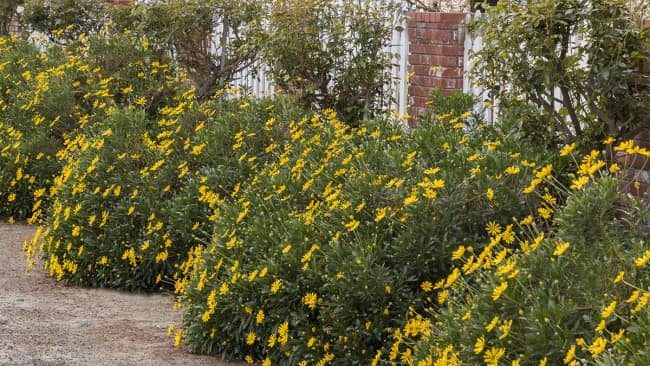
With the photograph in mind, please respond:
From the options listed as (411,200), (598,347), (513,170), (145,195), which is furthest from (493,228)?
(145,195)

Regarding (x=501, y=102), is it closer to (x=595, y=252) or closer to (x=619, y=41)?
(x=619, y=41)

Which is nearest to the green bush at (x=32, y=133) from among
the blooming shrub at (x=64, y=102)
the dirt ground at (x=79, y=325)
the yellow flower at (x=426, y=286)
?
the blooming shrub at (x=64, y=102)

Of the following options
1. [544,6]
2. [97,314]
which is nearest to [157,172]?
[97,314]

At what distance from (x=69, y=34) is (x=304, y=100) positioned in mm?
4904

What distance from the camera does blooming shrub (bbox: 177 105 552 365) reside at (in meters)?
5.24

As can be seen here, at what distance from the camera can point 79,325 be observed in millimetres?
6523

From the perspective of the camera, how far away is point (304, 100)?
333 inches

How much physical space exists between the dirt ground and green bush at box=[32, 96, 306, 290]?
0.60 feet

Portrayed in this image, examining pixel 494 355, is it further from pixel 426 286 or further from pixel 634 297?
pixel 426 286

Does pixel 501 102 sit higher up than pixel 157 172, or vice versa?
pixel 501 102

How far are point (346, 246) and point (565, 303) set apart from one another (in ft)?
4.98

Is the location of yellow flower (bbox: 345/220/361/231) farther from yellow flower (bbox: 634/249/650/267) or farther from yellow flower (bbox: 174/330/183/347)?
yellow flower (bbox: 634/249/650/267)

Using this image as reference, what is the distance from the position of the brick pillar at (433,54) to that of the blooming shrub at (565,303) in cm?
338

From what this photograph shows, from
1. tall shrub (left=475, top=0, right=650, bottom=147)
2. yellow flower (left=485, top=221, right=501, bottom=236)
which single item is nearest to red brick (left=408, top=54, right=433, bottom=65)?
tall shrub (left=475, top=0, right=650, bottom=147)
